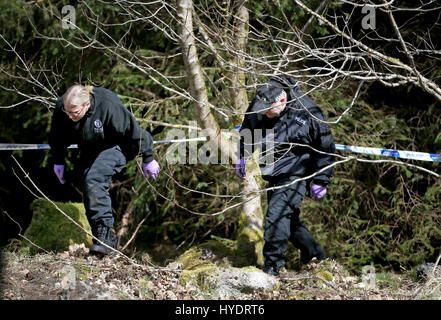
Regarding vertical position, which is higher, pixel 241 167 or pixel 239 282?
pixel 241 167

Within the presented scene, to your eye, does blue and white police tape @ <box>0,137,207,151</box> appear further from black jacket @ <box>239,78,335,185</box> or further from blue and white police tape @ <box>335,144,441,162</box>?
blue and white police tape @ <box>335,144,441,162</box>

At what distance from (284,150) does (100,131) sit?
1730mm

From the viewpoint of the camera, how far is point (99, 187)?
5.51 meters

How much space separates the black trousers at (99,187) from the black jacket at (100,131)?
129 millimetres

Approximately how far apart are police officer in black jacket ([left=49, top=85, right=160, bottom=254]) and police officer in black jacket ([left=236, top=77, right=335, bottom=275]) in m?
1.19

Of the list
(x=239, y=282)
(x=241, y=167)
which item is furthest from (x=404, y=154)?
(x=239, y=282)

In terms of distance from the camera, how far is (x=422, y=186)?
8539mm

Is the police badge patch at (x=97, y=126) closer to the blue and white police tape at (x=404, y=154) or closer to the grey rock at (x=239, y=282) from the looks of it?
the grey rock at (x=239, y=282)

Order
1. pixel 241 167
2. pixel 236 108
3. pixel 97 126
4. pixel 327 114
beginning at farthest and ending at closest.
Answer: pixel 327 114 → pixel 236 108 → pixel 241 167 → pixel 97 126

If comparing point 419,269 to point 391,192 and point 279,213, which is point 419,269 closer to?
point 279,213

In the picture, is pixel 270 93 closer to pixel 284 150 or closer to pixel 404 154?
pixel 284 150

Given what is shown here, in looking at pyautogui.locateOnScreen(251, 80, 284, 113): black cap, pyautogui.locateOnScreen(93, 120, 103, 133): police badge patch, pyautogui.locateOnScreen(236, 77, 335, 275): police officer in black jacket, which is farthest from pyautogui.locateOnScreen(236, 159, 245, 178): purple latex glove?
pyautogui.locateOnScreen(93, 120, 103, 133): police badge patch

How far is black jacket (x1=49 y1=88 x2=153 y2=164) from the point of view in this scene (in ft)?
18.0


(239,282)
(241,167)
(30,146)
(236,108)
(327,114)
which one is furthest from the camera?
(327,114)
